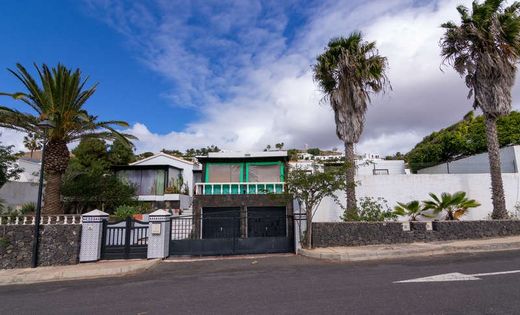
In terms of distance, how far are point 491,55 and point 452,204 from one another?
723 centimetres

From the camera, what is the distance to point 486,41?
15047mm

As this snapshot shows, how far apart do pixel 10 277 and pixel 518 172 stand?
2284cm

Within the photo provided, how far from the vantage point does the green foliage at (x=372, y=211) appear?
1476 cm

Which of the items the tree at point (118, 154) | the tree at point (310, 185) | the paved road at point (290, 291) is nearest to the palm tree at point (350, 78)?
the tree at point (310, 185)

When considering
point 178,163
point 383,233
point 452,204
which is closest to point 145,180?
point 178,163

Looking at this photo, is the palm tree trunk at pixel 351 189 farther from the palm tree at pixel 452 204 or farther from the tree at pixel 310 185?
the palm tree at pixel 452 204

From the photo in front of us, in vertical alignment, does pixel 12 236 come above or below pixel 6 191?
below

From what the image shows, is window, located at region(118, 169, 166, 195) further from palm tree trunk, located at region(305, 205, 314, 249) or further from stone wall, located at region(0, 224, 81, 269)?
palm tree trunk, located at region(305, 205, 314, 249)

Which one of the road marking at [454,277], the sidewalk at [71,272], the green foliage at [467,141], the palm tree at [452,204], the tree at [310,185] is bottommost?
the sidewalk at [71,272]

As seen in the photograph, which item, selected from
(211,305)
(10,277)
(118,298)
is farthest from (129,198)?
(211,305)

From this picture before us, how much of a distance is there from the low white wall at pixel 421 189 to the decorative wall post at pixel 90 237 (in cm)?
1018

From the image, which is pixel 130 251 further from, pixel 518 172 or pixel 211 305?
pixel 518 172

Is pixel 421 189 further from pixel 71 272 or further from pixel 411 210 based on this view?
pixel 71 272

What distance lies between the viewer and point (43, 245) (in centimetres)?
1192
